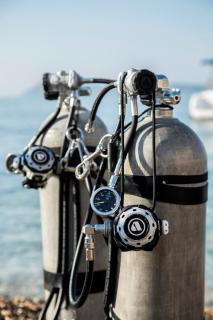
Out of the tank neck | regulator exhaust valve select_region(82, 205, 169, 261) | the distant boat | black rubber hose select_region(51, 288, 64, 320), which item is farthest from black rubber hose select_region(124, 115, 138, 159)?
the distant boat

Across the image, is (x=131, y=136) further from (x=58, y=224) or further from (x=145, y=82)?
(x=58, y=224)

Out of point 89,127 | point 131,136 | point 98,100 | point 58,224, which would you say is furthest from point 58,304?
point 131,136

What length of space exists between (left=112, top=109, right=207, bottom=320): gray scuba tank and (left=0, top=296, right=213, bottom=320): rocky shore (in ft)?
5.10

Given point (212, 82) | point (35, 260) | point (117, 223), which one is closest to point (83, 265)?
point (117, 223)

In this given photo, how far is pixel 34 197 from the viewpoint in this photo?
7.70 m

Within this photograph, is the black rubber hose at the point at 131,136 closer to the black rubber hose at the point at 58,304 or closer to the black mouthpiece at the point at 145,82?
the black mouthpiece at the point at 145,82

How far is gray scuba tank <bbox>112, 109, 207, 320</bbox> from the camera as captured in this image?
6.84ft

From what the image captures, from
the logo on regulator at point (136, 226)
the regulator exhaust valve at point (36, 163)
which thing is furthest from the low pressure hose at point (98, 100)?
the logo on regulator at point (136, 226)

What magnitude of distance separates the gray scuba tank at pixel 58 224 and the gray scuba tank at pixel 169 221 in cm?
65

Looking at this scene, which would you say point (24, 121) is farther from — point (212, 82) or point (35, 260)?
point (212, 82)

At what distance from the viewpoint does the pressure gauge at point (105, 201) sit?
6.57ft

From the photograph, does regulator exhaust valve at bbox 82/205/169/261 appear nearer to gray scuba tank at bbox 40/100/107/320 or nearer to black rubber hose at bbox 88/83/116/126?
black rubber hose at bbox 88/83/116/126

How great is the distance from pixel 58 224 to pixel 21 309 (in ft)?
3.61

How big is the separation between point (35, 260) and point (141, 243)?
11.5 ft
